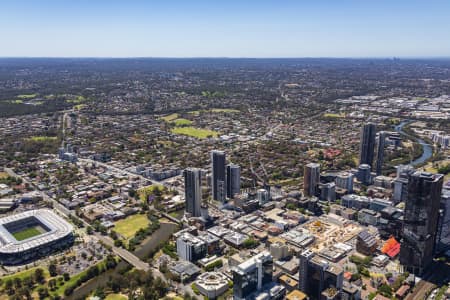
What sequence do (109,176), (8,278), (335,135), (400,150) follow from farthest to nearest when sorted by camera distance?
(335,135), (400,150), (109,176), (8,278)

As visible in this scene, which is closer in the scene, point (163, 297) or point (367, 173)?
point (163, 297)

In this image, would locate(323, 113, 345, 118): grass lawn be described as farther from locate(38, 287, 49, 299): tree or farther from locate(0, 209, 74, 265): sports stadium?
locate(38, 287, 49, 299): tree

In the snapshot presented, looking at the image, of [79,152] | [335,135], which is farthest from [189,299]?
[335,135]

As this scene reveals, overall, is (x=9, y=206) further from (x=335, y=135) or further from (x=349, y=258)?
(x=335, y=135)

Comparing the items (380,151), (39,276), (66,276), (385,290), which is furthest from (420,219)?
(39,276)

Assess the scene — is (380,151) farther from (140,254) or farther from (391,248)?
(140,254)

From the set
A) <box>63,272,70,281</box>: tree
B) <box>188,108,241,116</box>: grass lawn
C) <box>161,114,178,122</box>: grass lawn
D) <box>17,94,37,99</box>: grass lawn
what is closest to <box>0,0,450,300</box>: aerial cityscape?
<box>63,272,70,281</box>: tree

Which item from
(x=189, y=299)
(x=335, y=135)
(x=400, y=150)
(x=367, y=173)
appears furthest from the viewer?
(x=335, y=135)
